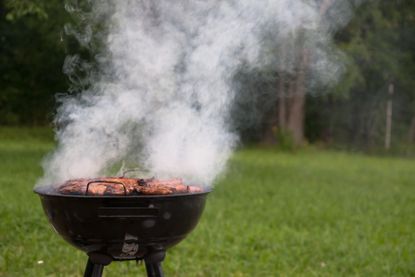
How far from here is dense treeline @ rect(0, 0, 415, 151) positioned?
691 inches

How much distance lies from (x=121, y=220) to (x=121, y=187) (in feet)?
0.84

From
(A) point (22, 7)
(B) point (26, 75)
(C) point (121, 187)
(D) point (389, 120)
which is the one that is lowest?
(D) point (389, 120)

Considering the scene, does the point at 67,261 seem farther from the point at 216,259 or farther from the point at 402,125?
the point at 402,125

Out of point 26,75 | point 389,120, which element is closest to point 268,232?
point 389,120

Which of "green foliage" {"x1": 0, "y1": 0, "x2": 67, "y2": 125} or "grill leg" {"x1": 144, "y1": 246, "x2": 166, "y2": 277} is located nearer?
"grill leg" {"x1": 144, "y1": 246, "x2": 166, "y2": 277}

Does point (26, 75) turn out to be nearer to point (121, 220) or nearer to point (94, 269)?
point (94, 269)

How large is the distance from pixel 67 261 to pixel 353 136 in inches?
655

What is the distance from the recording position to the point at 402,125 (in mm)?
20812

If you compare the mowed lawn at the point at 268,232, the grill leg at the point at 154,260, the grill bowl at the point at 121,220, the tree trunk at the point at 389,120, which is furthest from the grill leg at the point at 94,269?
the tree trunk at the point at 389,120

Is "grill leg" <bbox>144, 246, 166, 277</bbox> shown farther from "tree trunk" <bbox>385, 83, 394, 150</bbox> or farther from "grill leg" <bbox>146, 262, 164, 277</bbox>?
"tree trunk" <bbox>385, 83, 394, 150</bbox>

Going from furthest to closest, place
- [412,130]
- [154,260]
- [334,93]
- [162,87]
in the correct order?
1. [412,130]
2. [334,93]
3. [162,87]
4. [154,260]

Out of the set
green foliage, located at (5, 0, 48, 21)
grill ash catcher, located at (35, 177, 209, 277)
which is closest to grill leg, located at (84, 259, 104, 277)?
grill ash catcher, located at (35, 177, 209, 277)

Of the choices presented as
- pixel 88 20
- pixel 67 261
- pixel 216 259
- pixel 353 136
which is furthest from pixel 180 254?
pixel 353 136

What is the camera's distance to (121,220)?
9.18 ft
